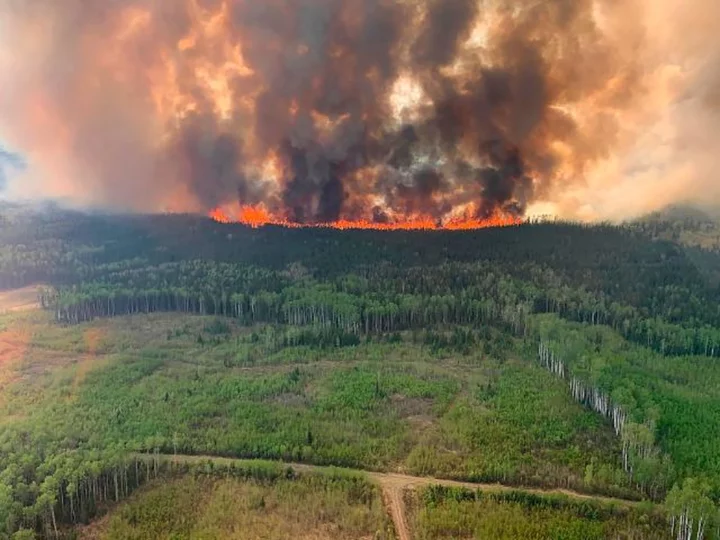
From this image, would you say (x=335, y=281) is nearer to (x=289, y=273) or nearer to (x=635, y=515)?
(x=289, y=273)

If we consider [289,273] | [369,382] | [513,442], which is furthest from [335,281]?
[513,442]

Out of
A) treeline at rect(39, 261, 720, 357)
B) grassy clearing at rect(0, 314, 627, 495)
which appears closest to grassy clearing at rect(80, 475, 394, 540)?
grassy clearing at rect(0, 314, 627, 495)

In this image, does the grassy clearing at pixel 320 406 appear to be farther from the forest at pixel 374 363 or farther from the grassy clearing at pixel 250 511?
the grassy clearing at pixel 250 511

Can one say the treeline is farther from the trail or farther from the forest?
the trail

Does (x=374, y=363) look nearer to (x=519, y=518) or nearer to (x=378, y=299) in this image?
(x=378, y=299)

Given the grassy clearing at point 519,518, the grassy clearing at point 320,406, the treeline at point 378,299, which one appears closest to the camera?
the grassy clearing at point 519,518

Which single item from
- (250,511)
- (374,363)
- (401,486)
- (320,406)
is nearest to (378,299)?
(374,363)

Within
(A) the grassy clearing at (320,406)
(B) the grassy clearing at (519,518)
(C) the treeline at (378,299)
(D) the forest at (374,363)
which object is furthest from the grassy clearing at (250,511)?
(C) the treeline at (378,299)

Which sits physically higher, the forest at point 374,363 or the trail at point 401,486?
the forest at point 374,363
